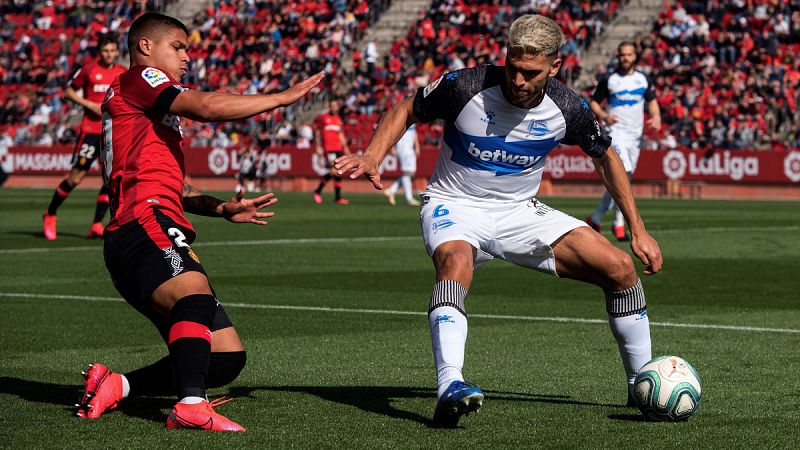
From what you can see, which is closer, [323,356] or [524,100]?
[524,100]

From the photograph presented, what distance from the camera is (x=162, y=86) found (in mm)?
6102

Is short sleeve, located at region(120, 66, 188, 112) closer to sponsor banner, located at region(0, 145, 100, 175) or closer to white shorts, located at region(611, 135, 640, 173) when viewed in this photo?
white shorts, located at region(611, 135, 640, 173)

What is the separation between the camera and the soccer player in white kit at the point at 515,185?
6.48m

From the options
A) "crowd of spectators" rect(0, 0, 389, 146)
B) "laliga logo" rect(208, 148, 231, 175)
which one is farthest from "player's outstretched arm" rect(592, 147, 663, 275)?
"laliga logo" rect(208, 148, 231, 175)

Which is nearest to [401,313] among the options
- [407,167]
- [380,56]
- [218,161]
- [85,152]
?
[85,152]

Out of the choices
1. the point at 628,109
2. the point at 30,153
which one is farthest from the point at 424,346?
the point at 30,153

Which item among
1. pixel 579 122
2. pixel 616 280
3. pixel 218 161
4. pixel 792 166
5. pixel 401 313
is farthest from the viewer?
pixel 218 161

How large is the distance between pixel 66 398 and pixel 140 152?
4.60ft

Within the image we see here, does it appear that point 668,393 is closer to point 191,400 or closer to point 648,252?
point 648,252

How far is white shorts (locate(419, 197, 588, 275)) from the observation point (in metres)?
6.61

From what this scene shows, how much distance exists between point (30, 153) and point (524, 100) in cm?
4164

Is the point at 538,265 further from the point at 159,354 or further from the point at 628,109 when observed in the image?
the point at 628,109

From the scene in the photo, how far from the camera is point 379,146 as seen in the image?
6.25 metres

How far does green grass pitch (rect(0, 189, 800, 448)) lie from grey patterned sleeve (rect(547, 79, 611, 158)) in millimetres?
1243
